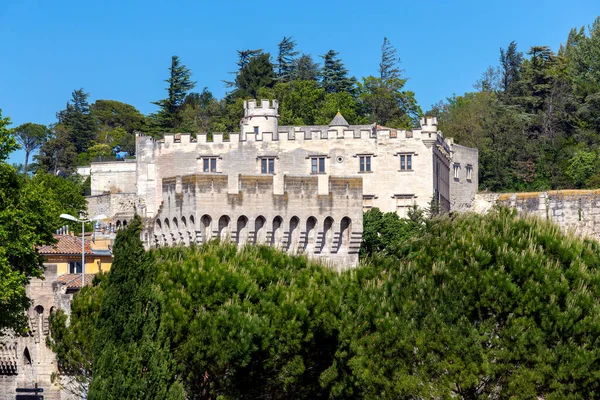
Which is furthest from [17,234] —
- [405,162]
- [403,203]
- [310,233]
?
[405,162]

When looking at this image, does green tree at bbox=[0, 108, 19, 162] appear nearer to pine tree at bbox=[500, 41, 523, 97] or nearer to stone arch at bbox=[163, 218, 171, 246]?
stone arch at bbox=[163, 218, 171, 246]

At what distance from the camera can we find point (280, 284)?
51.6m

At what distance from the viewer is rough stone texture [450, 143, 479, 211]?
10631cm

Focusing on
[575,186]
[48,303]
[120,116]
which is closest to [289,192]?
[48,303]

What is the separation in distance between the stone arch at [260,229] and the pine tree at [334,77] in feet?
248

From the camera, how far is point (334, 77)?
141750 mm

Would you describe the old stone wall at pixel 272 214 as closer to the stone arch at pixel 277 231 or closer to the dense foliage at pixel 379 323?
the stone arch at pixel 277 231

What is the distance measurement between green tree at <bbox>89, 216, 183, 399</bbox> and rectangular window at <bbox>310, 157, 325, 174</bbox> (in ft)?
176

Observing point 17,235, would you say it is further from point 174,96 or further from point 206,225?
point 174,96

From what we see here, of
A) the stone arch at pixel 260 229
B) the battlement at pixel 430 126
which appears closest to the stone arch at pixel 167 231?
the stone arch at pixel 260 229

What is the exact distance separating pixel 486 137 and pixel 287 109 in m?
17.4

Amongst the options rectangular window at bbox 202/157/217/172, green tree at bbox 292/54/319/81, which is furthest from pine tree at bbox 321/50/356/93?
rectangular window at bbox 202/157/217/172

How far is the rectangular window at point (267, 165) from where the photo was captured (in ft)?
326

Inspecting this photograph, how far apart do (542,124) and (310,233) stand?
5795cm
